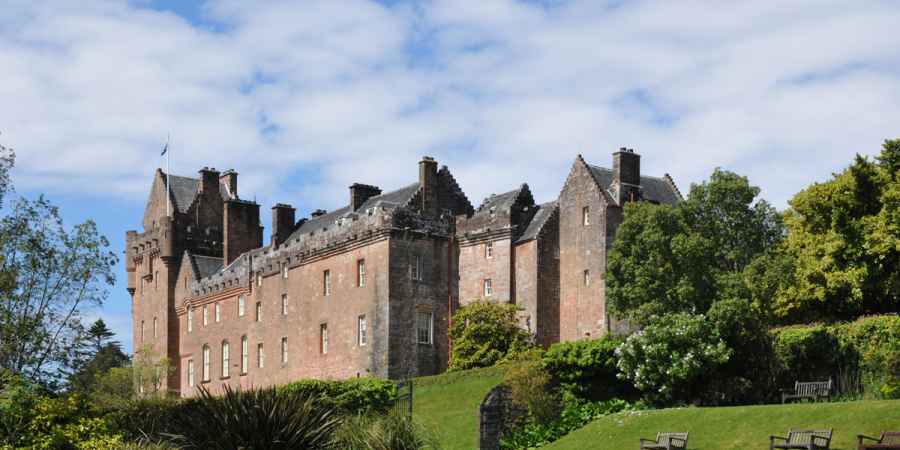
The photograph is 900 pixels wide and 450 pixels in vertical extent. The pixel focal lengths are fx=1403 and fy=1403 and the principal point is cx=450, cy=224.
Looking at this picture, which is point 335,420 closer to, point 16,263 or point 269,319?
point 16,263

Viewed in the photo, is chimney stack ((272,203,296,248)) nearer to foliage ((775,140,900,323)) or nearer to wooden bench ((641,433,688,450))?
foliage ((775,140,900,323))

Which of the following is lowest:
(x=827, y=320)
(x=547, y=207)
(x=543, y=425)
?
(x=543, y=425)

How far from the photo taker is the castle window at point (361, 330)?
5659 centimetres

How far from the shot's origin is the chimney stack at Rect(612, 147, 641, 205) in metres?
53.5

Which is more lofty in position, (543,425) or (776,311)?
(776,311)

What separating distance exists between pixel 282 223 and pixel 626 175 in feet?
69.5

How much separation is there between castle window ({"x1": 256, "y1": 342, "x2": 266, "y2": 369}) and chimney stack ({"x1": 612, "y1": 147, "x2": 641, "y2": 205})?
1998 centimetres

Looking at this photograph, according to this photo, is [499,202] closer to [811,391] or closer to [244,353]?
[244,353]

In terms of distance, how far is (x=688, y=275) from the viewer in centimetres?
4469

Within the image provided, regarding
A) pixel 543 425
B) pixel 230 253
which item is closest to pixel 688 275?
pixel 543 425

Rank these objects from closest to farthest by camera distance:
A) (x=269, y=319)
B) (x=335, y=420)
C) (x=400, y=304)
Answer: (x=335, y=420), (x=400, y=304), (x=269, y=319)

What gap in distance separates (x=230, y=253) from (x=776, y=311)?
33893mm

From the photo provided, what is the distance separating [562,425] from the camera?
38.9 metres

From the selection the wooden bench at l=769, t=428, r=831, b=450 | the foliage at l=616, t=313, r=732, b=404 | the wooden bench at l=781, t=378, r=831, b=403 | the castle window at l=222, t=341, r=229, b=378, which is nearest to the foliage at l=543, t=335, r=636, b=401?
the foliage at l=616, t=313, r=732, b=404
